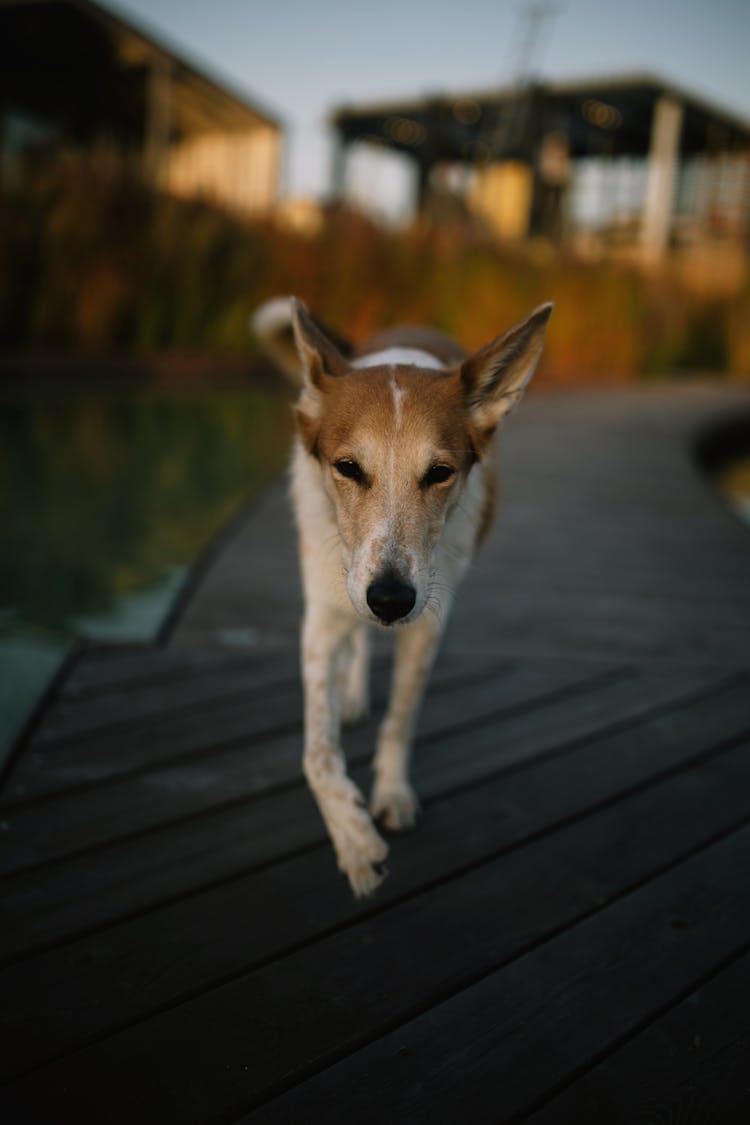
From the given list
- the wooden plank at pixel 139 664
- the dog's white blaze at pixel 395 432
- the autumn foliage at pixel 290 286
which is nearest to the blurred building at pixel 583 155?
the autumn foliage at pixel 290 286

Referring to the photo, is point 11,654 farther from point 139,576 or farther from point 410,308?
point 410,308

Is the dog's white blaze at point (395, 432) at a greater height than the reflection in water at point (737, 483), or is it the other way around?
the dog's white blaze at point (395, 432)

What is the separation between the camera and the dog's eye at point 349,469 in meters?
1.97

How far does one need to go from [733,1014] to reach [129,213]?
8.53 meters

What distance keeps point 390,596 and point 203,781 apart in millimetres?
702

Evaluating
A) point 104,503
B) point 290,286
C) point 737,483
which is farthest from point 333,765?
point 290,286

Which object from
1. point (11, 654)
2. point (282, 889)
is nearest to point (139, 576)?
point (11, 654)

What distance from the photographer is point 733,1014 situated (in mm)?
1437

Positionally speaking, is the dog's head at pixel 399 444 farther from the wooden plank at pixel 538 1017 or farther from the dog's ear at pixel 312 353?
the wooden plank at pixel 538 1017

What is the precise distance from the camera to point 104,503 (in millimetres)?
4742

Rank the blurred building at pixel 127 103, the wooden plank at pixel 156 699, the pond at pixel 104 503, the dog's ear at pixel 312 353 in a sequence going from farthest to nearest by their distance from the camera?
1. the blurred building at pixel 127 103
2. the pond at pixel 104 503
3. the wooden plank at pixel 156 699
4. the dog's ear at pixel 312 353

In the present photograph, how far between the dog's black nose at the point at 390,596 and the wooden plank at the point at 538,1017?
0.66 m

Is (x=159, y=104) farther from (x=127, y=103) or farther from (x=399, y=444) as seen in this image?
(x=399, y=444)

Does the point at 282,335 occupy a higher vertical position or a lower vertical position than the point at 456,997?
higher
